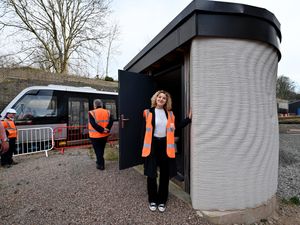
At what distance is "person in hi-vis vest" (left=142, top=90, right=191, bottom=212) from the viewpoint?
2543 mm

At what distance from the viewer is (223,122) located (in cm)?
252

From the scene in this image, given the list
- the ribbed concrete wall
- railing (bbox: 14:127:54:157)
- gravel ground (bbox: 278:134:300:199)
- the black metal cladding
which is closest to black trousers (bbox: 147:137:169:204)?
the ribbed concrete wall

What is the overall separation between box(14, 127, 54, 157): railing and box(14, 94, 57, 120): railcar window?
548 millimetres

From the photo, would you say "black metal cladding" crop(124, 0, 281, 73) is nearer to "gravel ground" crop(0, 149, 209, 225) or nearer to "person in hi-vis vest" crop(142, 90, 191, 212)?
"person in hi-vis vest" crop(142, 90, 191, 212)

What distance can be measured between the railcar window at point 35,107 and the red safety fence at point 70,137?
0.73m

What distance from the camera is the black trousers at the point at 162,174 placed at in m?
2.58

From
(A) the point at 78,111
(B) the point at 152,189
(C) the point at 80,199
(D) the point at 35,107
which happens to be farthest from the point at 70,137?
(B) the point at 152,189

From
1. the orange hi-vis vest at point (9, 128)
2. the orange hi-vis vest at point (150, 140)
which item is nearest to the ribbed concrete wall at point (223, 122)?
the orange hi-vis vest at point (150, 140)

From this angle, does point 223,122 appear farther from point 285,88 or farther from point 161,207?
point 285,88

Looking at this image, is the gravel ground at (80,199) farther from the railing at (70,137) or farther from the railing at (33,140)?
the railing at (70,137)

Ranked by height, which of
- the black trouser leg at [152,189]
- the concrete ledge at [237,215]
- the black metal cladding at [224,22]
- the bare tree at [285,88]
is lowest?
the concrete ledge at [237,215]

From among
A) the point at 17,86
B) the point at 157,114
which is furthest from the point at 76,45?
the point at 157,114

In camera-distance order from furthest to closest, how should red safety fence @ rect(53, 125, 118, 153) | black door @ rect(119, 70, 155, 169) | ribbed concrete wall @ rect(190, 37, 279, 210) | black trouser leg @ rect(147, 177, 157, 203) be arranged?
red safety fence @ rect(53, 125, 118, 153), black door @ rect(119, 70, 155, 169), black trouser leg @ rect(147, 177, 157, 203), ribbed concrete wall @ rect(190, 37, 279, 210)

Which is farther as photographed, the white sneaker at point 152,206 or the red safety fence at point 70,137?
the red safety fence at point 70,137
